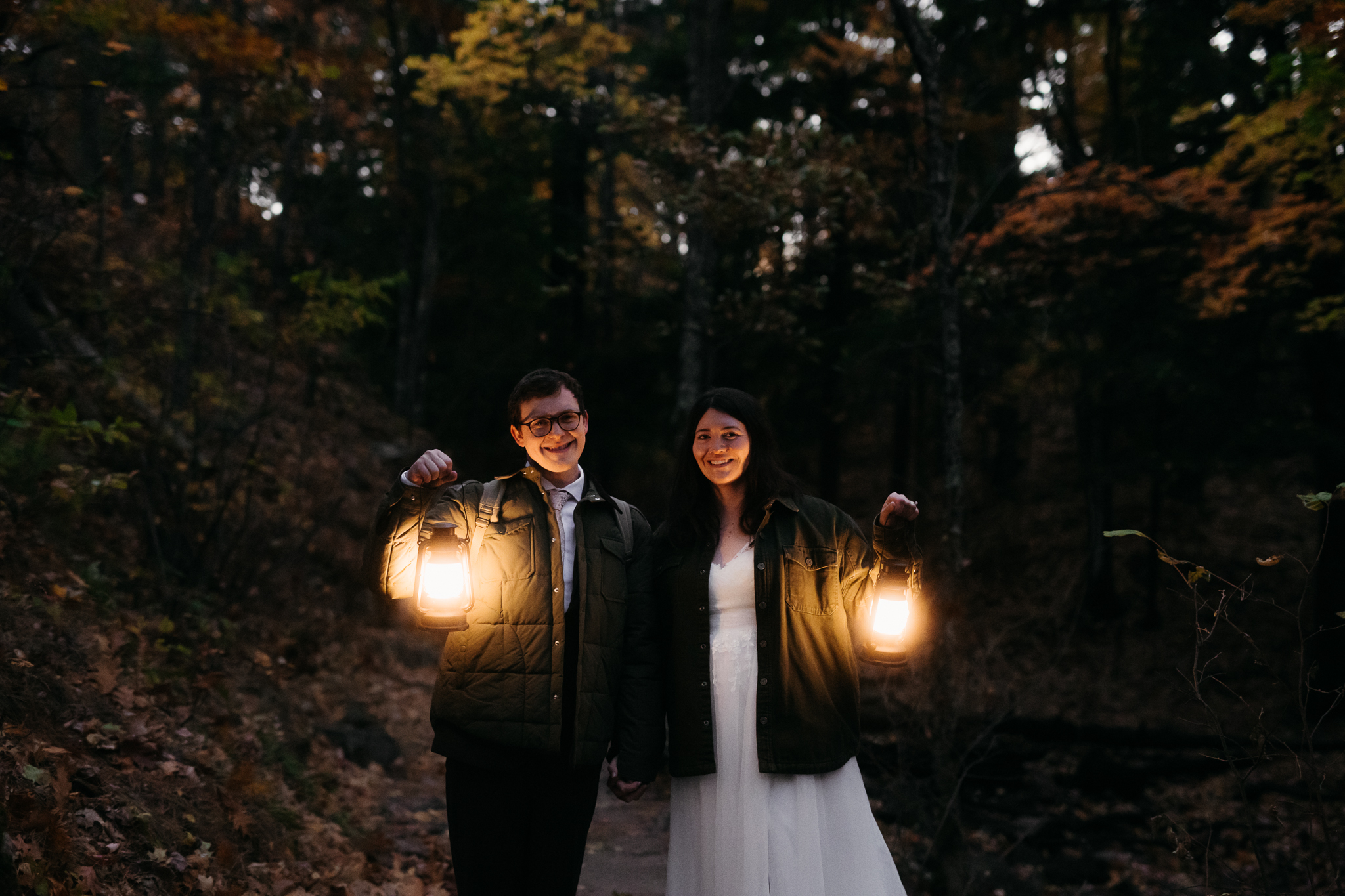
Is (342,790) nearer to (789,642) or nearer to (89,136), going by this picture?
(789,642)

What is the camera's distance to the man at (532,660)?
286 centimetres

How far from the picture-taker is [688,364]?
11.5 meters

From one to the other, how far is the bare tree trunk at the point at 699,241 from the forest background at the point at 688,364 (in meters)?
0.09

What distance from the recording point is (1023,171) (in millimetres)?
14945

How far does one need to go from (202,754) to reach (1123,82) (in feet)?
57.0

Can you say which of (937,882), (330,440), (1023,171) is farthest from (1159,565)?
(330,440)

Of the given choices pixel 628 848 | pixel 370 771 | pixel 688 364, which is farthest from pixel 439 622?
pixel 688 364

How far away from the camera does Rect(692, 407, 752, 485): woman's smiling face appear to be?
10.6ft

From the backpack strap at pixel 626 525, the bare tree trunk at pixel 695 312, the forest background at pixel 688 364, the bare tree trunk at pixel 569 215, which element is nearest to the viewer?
the backpack strap at pixel 626 525

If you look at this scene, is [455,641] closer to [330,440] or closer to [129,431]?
[129,431]

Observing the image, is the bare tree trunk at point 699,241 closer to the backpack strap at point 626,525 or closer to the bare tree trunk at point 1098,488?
the bare tree trunk at point 1098,488

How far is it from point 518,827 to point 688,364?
8.91m

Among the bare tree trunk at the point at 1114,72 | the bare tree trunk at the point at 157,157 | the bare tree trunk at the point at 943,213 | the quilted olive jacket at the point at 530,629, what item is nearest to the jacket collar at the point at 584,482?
the quilted olive jacket at the point at 530,629

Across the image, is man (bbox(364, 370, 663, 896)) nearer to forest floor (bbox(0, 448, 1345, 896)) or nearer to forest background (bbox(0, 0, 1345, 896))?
forest floor (bbox(0, 448, 1345, 896))
